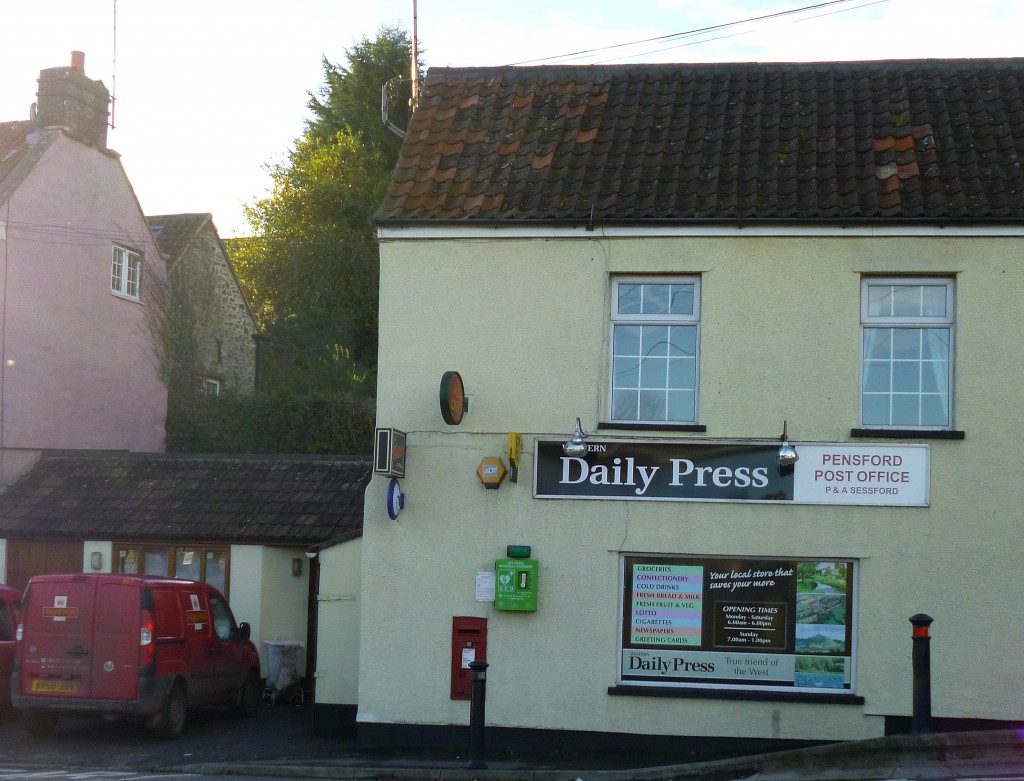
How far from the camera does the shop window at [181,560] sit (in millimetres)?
18047

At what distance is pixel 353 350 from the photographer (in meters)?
33.1

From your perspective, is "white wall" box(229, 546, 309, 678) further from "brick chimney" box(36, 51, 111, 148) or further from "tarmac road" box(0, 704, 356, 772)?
"brick chimney" box(36, 51, 111, 148)

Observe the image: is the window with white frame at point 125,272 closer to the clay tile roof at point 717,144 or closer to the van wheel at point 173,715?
the clay tile roof at point 717,144

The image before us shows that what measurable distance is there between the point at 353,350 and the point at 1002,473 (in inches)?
933

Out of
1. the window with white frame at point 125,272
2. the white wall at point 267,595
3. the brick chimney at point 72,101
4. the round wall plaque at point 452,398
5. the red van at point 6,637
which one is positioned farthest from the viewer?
the window with white frame at point 125,272

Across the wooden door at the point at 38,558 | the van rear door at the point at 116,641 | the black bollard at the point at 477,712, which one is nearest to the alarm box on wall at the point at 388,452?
the black bollard at the point at 477,712

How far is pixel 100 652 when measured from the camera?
12.9 m

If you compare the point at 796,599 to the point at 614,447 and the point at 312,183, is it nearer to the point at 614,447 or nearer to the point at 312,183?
the point at 614,447

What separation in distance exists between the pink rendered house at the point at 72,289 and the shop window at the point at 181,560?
3698mm

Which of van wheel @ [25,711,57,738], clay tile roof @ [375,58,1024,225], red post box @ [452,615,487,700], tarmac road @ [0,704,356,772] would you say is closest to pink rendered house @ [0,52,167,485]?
tarmac road @ [0,704,356,772]

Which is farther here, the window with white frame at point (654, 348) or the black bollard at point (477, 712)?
the window with white frame at point (654, 348)

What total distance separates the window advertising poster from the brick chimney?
57.0 ft

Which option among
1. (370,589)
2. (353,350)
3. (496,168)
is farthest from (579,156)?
(353,350)

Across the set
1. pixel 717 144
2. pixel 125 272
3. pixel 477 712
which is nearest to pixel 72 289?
pixel 125 272
